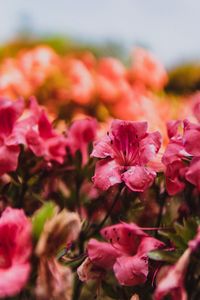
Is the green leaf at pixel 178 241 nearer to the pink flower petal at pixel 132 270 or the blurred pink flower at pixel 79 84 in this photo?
the pink flower petal at pixel 132 270

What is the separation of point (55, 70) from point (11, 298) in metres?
2.21

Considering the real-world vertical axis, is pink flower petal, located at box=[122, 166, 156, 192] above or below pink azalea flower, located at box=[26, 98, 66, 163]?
above

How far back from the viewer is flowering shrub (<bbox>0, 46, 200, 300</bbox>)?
1.70 ft

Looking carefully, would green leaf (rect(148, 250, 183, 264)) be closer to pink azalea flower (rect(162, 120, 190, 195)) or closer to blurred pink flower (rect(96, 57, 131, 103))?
pink azalea flower (rect(162, 120, 190, 195))

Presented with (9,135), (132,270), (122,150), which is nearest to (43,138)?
(9,135)

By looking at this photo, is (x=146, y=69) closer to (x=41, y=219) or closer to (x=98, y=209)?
(x=98, y=209)

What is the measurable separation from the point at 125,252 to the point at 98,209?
0.25 metres

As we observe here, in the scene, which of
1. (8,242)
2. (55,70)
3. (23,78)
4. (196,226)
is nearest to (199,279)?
(196,226)

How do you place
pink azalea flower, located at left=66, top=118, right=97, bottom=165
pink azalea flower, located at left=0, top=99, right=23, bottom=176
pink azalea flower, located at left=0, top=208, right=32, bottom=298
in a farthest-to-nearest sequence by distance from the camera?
1. pink azalea flower, located at left=66, top=118, right=97, bottom=165
2. pink azalea flower, located at left=0, top=99, right=23, bottom=176
3. pink azalea flower, located at left=0, top=208, right=32, bottom=298

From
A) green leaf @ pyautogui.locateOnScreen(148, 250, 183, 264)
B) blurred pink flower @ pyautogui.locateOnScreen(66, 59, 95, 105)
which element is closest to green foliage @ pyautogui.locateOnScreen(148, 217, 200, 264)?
green leaf @ pyautogui.locateOnScreen(148, 250, 183, 264)

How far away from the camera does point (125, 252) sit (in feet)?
2.04

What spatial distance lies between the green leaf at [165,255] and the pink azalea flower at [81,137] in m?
0.35

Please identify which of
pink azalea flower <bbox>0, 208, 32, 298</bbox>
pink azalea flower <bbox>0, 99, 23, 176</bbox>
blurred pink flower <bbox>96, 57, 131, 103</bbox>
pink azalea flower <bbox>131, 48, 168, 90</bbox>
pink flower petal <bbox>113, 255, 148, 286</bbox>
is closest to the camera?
pink azalea flower <bbox>0, 208, 32, 298</bbox>

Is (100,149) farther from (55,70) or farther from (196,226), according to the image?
(55,70)
